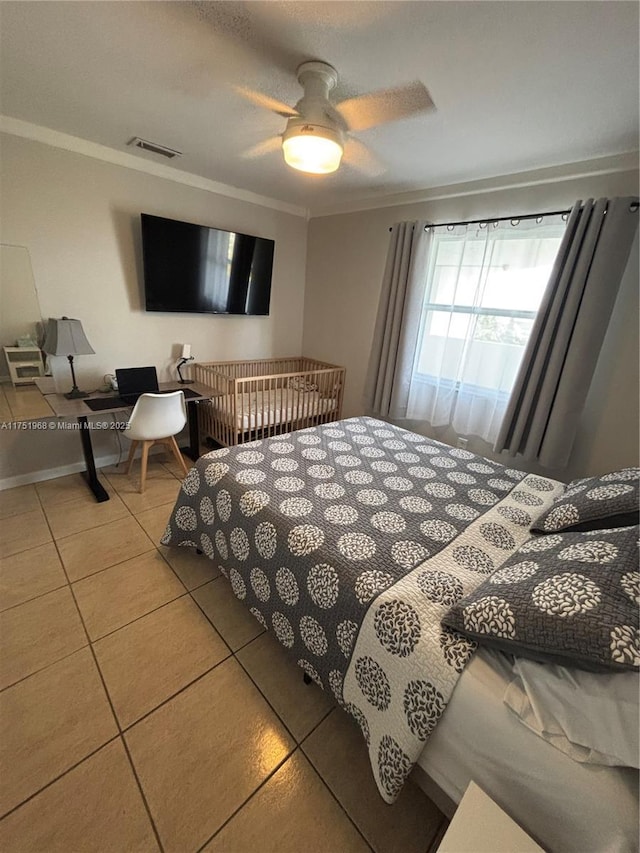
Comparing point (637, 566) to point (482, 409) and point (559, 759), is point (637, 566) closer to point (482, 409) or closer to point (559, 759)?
point (559, 759)

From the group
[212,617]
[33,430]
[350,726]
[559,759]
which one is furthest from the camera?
[33,430]

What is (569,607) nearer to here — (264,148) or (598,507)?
(598,507)

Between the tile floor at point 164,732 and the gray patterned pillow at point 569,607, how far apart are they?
74cm

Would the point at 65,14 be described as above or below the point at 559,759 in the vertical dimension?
above

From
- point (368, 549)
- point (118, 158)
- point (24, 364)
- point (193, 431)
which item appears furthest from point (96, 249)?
point (368, 549)

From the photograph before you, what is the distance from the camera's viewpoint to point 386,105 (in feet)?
5.21

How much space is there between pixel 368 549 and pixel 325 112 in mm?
1873

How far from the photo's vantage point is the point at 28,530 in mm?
2158

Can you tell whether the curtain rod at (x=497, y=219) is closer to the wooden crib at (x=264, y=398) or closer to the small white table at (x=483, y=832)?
the wooden crib at (x=264, y=398)

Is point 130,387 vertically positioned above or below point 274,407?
above

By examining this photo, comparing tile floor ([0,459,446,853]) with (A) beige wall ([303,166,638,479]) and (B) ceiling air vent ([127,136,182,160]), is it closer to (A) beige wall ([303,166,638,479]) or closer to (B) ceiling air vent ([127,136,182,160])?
(A) beige wall ([303,166,638,479])

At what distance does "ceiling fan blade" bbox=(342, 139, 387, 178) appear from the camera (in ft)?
6.84

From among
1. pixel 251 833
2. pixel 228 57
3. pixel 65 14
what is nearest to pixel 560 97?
pixel 228 57

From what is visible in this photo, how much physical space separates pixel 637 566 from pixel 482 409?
6.44ft
